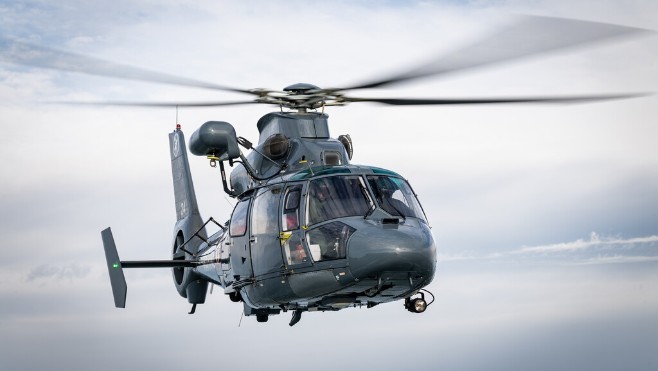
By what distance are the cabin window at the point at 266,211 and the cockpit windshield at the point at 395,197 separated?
181 centimetres

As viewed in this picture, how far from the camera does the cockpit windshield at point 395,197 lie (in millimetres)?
17000

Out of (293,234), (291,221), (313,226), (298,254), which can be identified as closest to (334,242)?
(313,226)

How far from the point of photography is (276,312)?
761 inches

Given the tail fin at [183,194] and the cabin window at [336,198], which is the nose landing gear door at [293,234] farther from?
the tail fin at [183,194]

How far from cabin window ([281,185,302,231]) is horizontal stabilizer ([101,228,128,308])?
423 centimetres

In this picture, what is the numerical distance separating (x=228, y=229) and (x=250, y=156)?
4.94 ft

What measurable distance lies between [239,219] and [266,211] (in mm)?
1211

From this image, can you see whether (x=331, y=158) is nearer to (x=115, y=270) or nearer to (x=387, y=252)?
(x=387, y=252)

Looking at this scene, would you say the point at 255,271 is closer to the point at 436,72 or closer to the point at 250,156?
the point at 250,156

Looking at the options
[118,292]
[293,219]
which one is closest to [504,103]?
[293,219]

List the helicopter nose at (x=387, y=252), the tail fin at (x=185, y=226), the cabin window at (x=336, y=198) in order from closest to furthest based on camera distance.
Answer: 1. the helicopter nose at (x=387, y=252)
2. the cabin window at (x=336, y=198)
3. the tail fin at (x=185, y=226)

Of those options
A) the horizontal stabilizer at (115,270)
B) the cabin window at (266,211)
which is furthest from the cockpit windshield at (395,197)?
the horizontal stabilizer at (115,270)

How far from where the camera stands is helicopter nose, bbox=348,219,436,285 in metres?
16.0

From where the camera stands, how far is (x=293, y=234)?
1714cm
